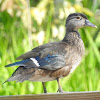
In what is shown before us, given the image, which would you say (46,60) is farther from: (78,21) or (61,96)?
(61,96)

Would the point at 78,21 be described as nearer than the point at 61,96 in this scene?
No

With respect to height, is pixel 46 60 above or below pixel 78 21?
below

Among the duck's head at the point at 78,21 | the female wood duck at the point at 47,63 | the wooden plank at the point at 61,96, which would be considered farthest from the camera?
the duck's head at the point at 78,21

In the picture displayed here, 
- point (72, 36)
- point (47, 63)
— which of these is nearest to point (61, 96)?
point (47, 63)

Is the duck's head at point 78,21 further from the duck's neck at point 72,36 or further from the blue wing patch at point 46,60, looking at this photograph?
the blue wing patch at point 46,60

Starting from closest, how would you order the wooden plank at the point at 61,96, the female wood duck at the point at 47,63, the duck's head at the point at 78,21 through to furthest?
the wooden plank at the point at 61,96 < the female wood duck at the point at 47,63 < the duck's head at the point at 78,21

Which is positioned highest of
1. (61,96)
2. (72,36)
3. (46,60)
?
(72,36)

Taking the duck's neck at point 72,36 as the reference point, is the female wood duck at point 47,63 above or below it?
below

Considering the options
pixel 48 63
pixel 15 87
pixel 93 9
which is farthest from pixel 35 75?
pixel 93 9

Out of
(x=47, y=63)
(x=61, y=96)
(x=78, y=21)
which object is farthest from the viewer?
(x=78, y=21)

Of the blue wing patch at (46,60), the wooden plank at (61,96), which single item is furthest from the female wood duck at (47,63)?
the wooden plank at (61,96)

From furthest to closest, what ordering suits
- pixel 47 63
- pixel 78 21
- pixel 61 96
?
1. pixel 78 21
2. pixel 47 63
3. pixel 61 96

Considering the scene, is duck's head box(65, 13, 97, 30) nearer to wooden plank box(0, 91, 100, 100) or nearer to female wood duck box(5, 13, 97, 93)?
female wood duck box(5, 13, 97, 93)

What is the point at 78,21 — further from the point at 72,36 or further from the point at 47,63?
the point at 47,63
